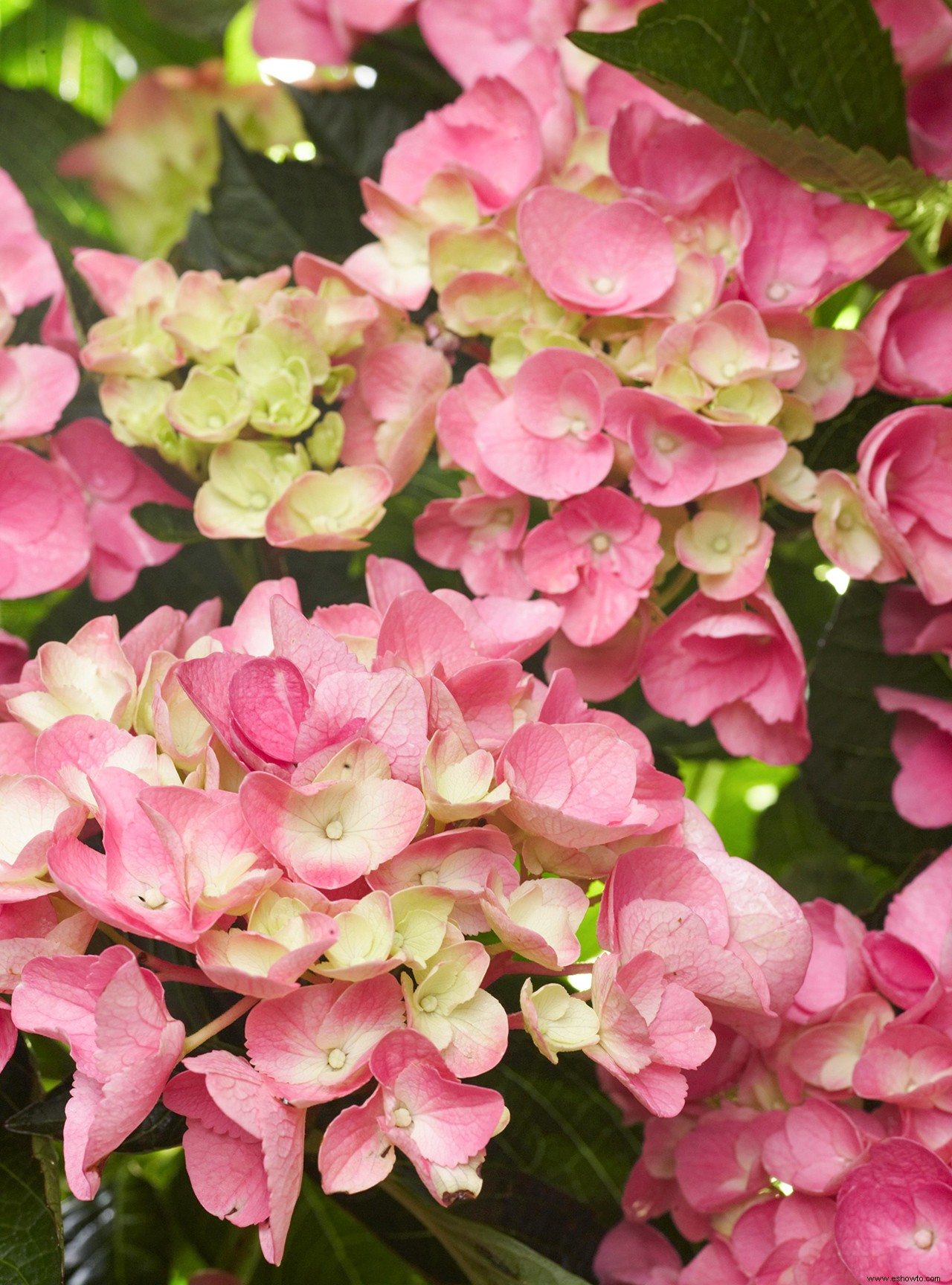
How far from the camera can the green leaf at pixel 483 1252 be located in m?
0.36

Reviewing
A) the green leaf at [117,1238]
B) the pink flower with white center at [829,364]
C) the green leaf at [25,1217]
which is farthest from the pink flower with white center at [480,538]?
the green leaf at [117,1238]

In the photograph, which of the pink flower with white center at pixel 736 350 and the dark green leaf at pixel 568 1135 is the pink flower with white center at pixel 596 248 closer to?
the pink flower with white center at pixel 736 350

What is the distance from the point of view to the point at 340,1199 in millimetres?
412

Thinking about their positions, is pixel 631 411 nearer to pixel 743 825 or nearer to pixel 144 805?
pixel 144 805

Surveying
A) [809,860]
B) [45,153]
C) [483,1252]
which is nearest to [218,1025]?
[483,1252]

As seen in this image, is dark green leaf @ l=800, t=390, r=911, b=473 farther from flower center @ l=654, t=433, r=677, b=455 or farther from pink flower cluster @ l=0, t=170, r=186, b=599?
pink flower cluster @ l=0, t=170, r=186, b=599

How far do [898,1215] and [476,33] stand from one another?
472 mm

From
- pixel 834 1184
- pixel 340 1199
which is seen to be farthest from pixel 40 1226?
pixel 834 1184

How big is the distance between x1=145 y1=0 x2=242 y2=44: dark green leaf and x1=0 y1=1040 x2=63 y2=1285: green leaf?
55cm

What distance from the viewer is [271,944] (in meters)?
0.28

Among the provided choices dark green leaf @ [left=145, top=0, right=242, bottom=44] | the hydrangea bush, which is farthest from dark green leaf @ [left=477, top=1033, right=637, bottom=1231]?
dark green leaf @ [left=145, top=0, right=242, bottom=44]

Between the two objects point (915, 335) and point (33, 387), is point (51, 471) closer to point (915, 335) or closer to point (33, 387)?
point (33, 387)

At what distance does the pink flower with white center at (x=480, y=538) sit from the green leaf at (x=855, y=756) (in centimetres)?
15

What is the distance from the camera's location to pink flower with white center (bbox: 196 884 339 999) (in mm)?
269
